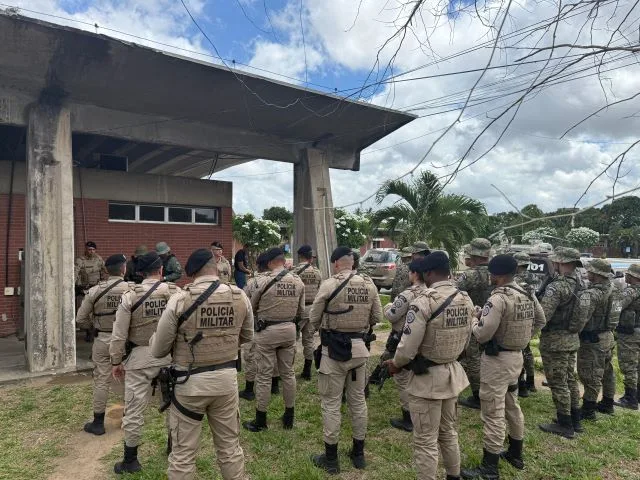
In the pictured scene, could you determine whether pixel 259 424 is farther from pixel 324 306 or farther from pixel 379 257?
pixel 379 257

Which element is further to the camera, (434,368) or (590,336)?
(590,336)

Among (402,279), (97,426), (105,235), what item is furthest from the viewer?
(105,235)

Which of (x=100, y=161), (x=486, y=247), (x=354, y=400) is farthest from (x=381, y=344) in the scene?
(x=100, y=161)

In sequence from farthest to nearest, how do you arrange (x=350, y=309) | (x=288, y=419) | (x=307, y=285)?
(x=307, y=285) < (x=288, y=419) < (x=350, y=309)

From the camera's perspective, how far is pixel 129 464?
3.88 metres

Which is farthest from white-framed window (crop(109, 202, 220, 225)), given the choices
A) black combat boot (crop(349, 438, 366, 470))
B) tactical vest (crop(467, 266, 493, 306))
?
black combat boot (crop(349, 438, 366, 470))

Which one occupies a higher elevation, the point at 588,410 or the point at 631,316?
the point at 631,316

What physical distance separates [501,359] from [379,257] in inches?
536

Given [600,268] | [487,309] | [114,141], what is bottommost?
[487,309]

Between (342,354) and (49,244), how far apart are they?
4.97 metres

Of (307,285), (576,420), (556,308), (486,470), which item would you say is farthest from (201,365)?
(576,420)

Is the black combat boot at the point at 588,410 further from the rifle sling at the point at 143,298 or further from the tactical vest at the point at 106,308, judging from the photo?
the tactical vest at the point at 106,308

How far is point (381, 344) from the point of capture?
29.3ft

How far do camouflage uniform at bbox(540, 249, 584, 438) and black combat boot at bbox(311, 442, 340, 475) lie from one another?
8.17 ft
